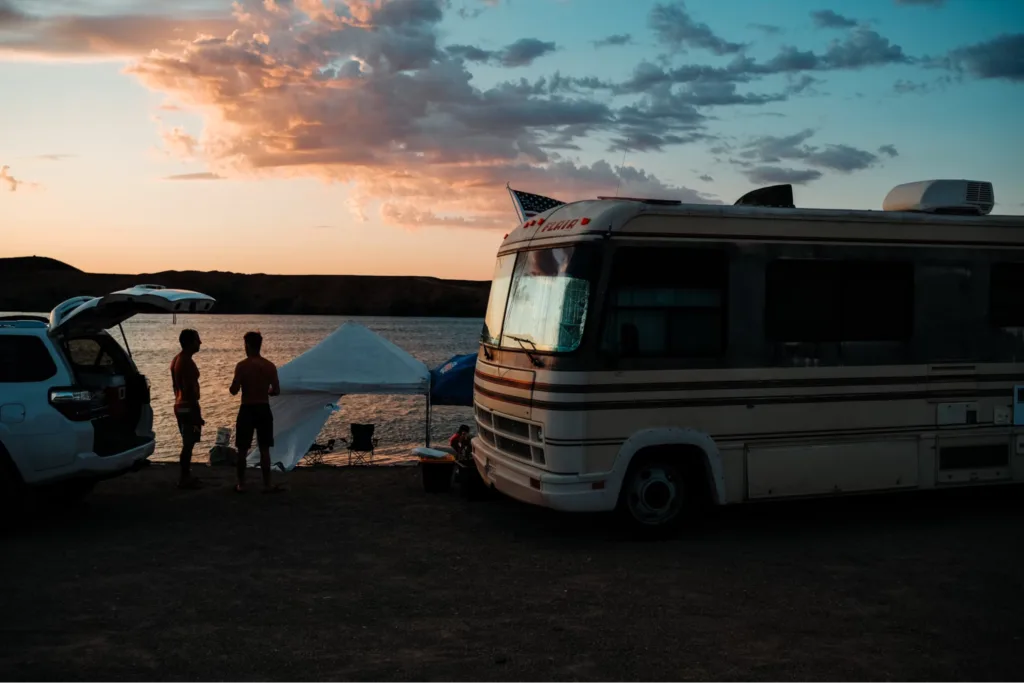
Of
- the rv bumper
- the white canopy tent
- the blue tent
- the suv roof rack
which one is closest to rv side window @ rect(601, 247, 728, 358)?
the rv bumper

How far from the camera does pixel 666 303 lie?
9250mm

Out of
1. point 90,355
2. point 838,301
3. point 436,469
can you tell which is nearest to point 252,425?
point 90,355

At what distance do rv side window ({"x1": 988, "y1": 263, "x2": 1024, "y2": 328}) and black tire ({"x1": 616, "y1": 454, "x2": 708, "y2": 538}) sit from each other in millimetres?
3788

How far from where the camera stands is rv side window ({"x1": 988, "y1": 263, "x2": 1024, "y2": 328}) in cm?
1040

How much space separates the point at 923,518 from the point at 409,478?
6641 millimetres

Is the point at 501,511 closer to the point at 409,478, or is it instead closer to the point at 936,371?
the point at 409,478

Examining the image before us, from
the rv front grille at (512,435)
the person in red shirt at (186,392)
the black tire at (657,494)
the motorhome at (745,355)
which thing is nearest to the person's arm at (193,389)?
the person in red shirt at (186,392)

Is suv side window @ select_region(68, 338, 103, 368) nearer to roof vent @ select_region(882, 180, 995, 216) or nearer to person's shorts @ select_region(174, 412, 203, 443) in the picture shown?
person's shorts @ select_region(174, 412, 203, 443)

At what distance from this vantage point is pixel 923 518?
10641 millimetres

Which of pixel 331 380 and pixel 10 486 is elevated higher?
pixel 331 380

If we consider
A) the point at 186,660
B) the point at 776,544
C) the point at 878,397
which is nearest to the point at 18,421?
the point at 186,660

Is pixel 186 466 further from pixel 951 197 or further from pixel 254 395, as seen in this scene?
pixel 951 197

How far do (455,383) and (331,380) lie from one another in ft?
7.39

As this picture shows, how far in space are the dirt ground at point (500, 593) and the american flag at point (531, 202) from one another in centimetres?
348
